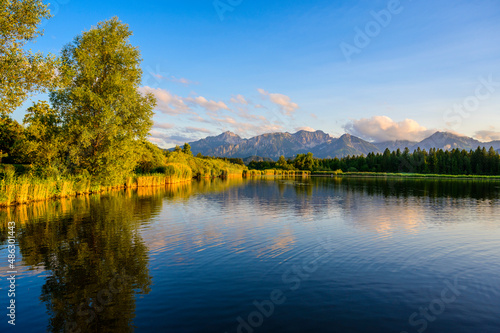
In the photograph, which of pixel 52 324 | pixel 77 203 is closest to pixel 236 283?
pixel 52 324

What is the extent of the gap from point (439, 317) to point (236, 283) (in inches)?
288

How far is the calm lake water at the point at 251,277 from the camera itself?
8938 mm

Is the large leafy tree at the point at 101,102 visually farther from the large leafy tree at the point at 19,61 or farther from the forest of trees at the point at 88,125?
the large leafy tree at the point at 19,61

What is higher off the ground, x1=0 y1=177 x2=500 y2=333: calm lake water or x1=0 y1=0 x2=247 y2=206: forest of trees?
x1=0 y1=0 x2=247 y2=206: forest of trees

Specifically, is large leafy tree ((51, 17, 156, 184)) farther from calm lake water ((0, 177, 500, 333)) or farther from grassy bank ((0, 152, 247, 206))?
calm lake water ((0, 177, 500, 333))

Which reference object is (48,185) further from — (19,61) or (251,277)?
(251,277)

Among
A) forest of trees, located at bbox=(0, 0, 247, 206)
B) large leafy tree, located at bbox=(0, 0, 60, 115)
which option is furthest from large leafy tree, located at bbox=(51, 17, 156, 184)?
large leafy tree, located at bbox=(0, 0, 60, 115)

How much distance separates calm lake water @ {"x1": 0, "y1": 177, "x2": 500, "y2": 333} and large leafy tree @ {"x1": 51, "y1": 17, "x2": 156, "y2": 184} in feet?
66.6

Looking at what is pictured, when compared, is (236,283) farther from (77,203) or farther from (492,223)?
(77,203)

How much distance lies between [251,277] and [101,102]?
38622 mm

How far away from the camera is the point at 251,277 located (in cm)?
1248

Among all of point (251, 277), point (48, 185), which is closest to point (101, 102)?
point (48, 185)

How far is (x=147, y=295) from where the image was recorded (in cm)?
1054

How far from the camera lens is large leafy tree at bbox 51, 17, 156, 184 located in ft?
136
